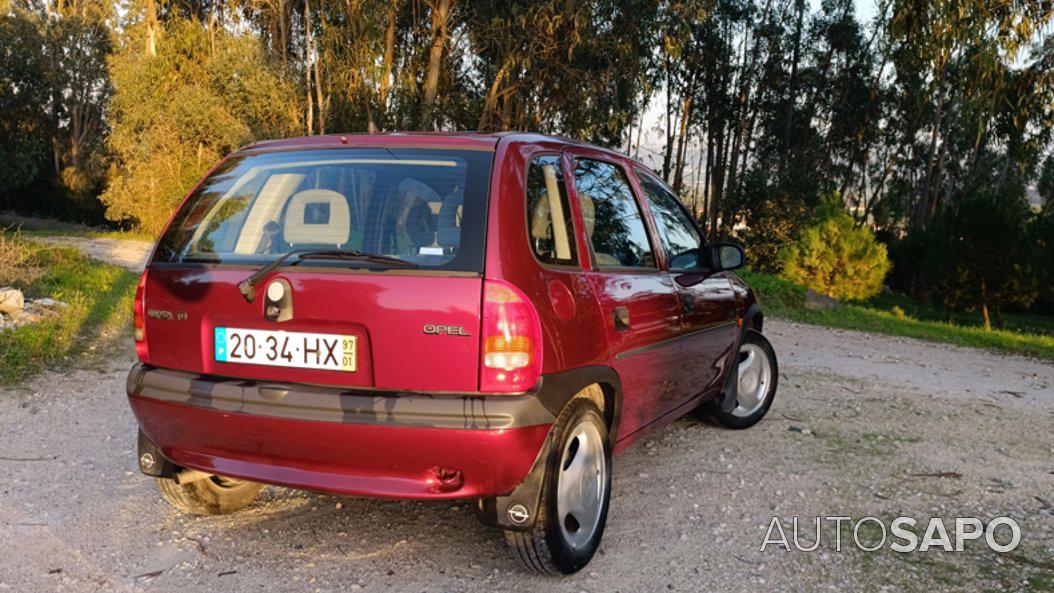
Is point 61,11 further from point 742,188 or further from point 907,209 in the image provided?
point 907,209

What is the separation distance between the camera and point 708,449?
5.01m

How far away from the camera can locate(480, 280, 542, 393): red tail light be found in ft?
8.91

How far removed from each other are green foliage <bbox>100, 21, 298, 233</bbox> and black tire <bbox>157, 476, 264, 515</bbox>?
19.1 m

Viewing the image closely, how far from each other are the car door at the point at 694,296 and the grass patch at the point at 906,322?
27.1 ft

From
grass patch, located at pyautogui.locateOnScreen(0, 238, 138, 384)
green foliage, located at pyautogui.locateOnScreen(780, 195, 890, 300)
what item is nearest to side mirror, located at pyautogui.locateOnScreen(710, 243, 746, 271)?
grass patch, located at pyautogui.locateOnScreen(0, 238, 138, 384)

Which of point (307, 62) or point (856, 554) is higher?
point (307, 62)

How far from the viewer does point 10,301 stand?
805 centimetres

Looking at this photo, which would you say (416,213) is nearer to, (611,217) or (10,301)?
(611,217)

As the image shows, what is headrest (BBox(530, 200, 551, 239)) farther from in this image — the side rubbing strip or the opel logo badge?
the opel logo badge

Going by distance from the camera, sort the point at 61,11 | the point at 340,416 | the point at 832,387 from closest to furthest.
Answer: the point at 340,416, the point at 832,387, the point at 61,11

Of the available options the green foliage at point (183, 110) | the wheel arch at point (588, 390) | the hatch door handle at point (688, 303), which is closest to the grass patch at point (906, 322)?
the hatch door handle at point (688, 303)

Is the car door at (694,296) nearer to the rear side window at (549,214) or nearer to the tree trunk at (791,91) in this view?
the rear side window at (549,214)

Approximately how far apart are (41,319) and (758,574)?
7.69 m

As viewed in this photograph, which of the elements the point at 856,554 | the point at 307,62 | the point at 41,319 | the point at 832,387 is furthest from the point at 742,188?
the point at 856,554
